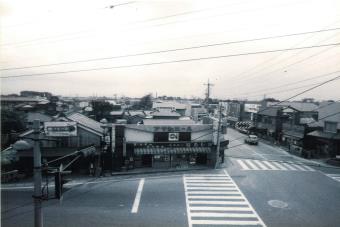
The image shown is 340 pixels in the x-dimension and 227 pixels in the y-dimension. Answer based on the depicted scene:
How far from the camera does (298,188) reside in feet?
79.1

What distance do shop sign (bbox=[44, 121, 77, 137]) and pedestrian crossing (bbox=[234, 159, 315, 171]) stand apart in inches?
805

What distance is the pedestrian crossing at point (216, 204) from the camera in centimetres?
1728

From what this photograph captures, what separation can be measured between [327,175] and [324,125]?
44.2ft

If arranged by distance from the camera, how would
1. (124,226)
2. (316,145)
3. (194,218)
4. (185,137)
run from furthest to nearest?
(316,145) < (185,137) < (194,218) < (124,226)

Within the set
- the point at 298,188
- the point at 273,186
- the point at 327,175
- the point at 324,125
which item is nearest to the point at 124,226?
the point at 273,186

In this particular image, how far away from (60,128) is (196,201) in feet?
55.2

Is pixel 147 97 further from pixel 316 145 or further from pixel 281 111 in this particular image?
pixel 316 145

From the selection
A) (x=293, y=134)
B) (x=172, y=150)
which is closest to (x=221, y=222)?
(x=172, y=150)

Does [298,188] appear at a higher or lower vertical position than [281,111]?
lower

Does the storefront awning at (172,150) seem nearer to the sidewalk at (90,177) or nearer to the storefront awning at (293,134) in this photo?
the sidewalk at (90,177)

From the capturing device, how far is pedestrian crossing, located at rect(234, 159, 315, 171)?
3156 cm

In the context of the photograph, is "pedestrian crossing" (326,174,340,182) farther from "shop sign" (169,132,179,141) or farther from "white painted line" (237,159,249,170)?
"shop sign" (169,132,179,141)

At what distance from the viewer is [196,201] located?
68.0ft

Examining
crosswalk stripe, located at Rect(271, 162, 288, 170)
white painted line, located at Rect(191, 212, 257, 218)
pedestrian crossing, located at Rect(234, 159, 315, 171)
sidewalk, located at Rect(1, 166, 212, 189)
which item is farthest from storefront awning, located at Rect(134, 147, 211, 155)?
white painted line, located at Rect(191, 212, 257, 218)
